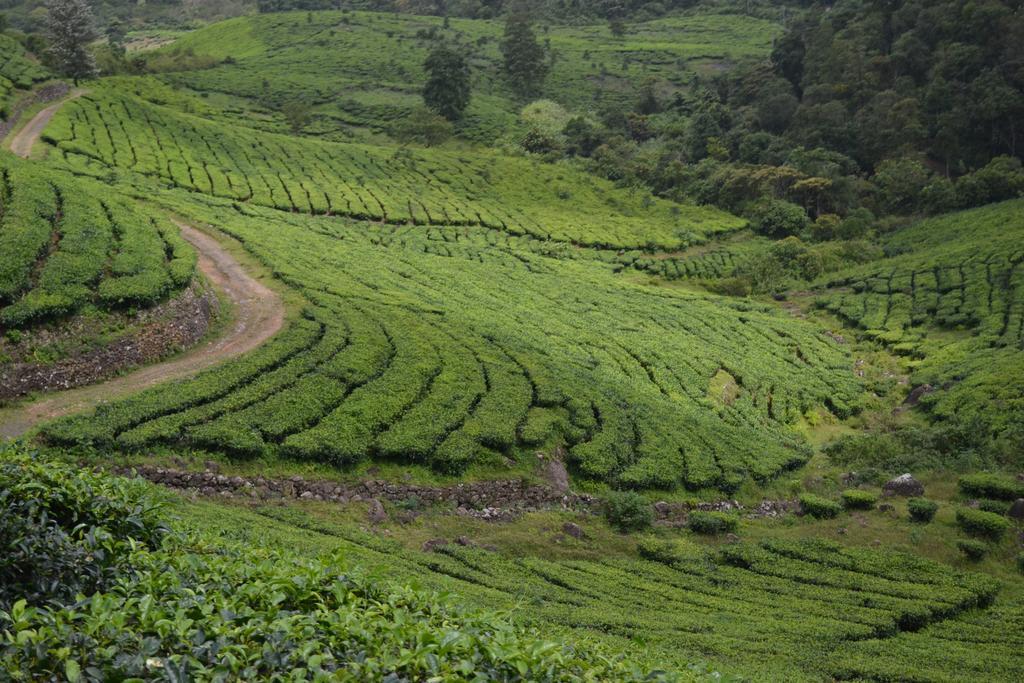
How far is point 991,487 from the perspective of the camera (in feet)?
78.3

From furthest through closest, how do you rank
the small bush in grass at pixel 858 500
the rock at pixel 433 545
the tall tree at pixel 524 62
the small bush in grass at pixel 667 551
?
the tall tree at pixel 524 62 → the small bush in grass at pixel 858 500 → the small bush in grass at pixel 667 551 → the rock at pixel 433 545

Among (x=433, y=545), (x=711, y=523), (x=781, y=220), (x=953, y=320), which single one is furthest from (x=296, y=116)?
(x=433, y=545)

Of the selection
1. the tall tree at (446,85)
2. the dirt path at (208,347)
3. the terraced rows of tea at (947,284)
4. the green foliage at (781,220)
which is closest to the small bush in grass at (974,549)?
the dirt path at (208,347)

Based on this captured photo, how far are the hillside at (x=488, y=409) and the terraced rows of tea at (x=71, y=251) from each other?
0.50ft

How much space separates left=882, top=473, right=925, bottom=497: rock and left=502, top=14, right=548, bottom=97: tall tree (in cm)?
10081

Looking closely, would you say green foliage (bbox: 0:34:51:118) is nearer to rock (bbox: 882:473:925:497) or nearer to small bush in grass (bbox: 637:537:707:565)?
small bush in grass (bbox: 637:537:707:565)

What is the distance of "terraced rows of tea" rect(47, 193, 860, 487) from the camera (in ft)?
69.1

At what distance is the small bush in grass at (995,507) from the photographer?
901 inches

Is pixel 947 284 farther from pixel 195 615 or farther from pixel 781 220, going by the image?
pixel 195 615

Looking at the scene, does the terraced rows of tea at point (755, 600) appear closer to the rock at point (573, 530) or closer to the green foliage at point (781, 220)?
the rock at point (573, 530)

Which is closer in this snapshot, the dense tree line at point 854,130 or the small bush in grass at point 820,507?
the small bush in grass at point 820,507

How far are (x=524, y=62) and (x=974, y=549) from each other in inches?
4217

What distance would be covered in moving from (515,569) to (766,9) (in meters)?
162

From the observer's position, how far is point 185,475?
18594 millimetres
